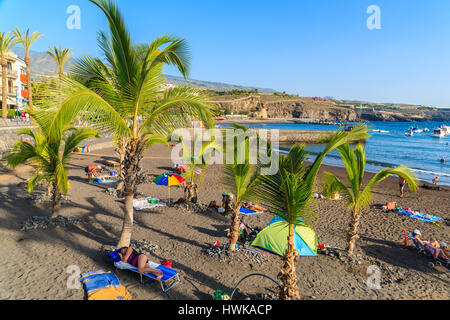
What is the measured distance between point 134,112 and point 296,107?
153914mm

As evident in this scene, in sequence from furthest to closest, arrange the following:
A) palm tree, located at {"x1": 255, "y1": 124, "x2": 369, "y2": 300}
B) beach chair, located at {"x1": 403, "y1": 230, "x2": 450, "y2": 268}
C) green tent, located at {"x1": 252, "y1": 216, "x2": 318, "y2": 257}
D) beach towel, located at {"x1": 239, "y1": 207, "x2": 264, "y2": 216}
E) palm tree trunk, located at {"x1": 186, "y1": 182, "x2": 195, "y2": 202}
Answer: palm tree trunk, located at {"x1": 186, "y1": 182, "x2": 195, "y2": 202}, beach towel, located at {"x1": 239, "y1": 207, "x2": 264, "y2": 216}, beach chair, located at {"x1": 403, "y1": 230, "x2": 450, "y2": 268}, green tent, located at {"x1": 252, "y1": 216, "x2": 318, "y2": 257}, palm tree, located at {"x1": 255, "y1": 124, "x2": 369, "y2": 300}

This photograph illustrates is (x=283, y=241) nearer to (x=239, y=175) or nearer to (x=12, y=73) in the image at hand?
(x=239, y=175)

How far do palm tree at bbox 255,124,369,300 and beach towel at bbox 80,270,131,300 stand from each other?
3.15 m

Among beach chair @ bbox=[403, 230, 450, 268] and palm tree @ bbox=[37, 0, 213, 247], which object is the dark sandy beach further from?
palm tree @ bbox=[37, 0, 213, 247]

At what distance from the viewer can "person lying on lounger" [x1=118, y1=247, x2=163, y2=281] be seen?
19.0ft

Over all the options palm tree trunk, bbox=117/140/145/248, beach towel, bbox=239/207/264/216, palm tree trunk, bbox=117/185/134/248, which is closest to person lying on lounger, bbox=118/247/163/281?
palm tree trunk, bbox=117/185/134/248

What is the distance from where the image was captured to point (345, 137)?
17.2 feet

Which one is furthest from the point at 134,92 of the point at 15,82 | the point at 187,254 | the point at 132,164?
the point at 15,82

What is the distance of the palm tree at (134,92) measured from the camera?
5477mm

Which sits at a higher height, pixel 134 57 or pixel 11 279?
pixel 134 57

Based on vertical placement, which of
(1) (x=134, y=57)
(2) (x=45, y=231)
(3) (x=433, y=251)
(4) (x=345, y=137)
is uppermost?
(1) (x=134, y=57)

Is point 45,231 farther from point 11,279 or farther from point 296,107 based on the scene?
point 296,107
